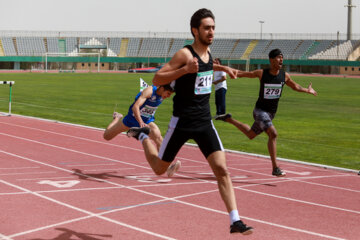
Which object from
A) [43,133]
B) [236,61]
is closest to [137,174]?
[43,133]

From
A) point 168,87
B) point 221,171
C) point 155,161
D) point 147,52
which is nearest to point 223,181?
point 221,171

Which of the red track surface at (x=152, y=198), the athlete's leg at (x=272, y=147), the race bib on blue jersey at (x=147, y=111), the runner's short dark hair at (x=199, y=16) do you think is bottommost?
the red track surface at (x=152, y=198)

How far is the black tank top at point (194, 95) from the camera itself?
5.54 meters

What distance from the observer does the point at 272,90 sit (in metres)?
9.77

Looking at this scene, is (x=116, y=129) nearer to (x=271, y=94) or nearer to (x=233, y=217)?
(x=271, y=94)

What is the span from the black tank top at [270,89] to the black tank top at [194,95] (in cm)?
423

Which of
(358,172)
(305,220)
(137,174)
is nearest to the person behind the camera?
(305,220)

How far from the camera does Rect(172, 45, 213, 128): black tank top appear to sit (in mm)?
5535

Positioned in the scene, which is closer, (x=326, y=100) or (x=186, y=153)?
(x=186, y=153)

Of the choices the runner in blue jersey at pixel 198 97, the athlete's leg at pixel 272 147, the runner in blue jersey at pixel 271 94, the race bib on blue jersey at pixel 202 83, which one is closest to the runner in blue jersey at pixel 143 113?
Result: the runner in blue jersey at pixel 271 94

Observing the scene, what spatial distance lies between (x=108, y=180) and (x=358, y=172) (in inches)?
186

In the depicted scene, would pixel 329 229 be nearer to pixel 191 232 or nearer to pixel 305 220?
pixel 305 220

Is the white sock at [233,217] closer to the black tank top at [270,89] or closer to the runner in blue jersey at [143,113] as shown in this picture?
the runner in blue jersey at [143,113]

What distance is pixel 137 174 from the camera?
9.58 meters
